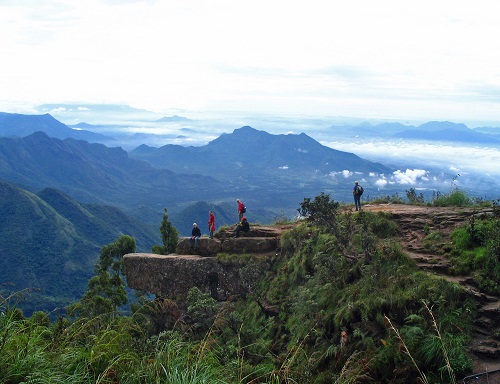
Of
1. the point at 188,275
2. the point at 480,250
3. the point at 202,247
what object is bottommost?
the point at 188,275

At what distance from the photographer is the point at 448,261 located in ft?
33.3

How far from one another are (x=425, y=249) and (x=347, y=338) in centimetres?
384

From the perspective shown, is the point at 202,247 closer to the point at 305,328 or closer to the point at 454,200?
the point at 305,328

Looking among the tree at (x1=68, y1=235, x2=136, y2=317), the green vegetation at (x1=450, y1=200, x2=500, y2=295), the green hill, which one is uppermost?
the green vegetation at (x1=450, y1=200, x2=500, y2=295)

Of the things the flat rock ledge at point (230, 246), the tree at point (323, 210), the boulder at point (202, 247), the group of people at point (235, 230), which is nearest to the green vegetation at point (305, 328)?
the tree at point (323, 210)

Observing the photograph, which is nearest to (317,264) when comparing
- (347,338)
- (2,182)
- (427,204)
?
(347,338)

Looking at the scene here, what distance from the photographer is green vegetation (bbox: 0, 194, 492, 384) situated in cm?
452

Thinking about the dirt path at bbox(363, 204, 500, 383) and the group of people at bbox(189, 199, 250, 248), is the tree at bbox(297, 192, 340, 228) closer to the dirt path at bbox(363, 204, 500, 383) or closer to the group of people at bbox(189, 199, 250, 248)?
the dirt path at bbox(363, 204, 500, 383)

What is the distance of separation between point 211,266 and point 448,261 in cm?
885

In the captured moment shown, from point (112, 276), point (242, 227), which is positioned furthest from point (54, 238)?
point (242, 227)

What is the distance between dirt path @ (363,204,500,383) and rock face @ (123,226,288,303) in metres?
4.95

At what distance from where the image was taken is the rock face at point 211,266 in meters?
16.1

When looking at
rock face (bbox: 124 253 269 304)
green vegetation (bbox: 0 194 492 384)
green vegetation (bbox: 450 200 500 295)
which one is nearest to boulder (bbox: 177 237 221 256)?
rock face (bbox: 124 253 269 304)

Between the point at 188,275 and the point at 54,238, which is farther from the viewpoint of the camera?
the point at 54,238
